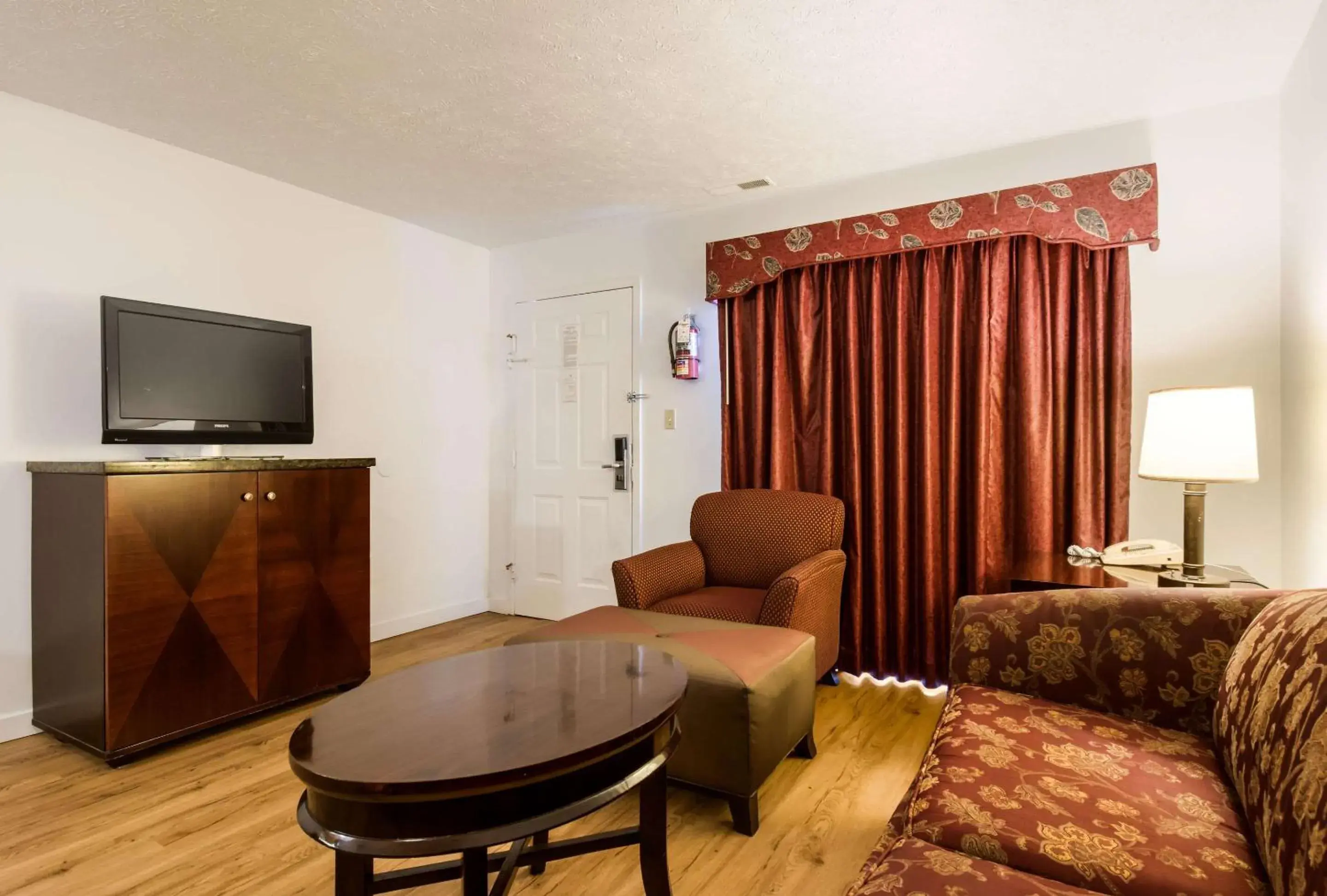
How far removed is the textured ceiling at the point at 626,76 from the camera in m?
2.04

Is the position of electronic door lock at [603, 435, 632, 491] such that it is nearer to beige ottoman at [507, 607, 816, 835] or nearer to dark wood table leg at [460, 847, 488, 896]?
beige ottoman at [507, 607, 816, 835]

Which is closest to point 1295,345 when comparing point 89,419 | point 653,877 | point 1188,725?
point 1188,725

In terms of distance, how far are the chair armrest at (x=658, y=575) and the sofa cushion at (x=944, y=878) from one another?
162cm

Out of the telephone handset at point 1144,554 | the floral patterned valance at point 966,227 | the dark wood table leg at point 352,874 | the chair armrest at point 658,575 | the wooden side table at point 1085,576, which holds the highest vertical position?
the floral patterned valance at point 966,227

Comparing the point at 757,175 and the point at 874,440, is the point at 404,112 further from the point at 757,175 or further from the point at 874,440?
the point at 874,440

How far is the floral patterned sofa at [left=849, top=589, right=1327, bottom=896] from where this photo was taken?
3.00 feet

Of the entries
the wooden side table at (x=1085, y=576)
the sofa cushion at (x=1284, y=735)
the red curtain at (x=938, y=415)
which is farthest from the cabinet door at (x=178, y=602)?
the sofa cushion at (x=1284, y=735)

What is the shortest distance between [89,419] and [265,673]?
1238mm

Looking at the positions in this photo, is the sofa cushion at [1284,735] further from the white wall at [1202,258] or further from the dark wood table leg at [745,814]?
the white wall at [1202,258]

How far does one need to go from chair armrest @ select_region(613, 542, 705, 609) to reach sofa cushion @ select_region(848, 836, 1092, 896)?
1619 mm

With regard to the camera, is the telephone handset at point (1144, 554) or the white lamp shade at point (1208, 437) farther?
A: the telephone handset at point (1144, 554)

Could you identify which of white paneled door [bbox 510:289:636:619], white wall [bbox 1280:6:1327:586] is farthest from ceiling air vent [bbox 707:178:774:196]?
white wall [bbox 1280:6:1327:586]

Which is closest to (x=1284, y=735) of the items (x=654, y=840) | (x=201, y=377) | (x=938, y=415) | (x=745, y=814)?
(x=654, y=840)

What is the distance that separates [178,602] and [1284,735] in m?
2.95
